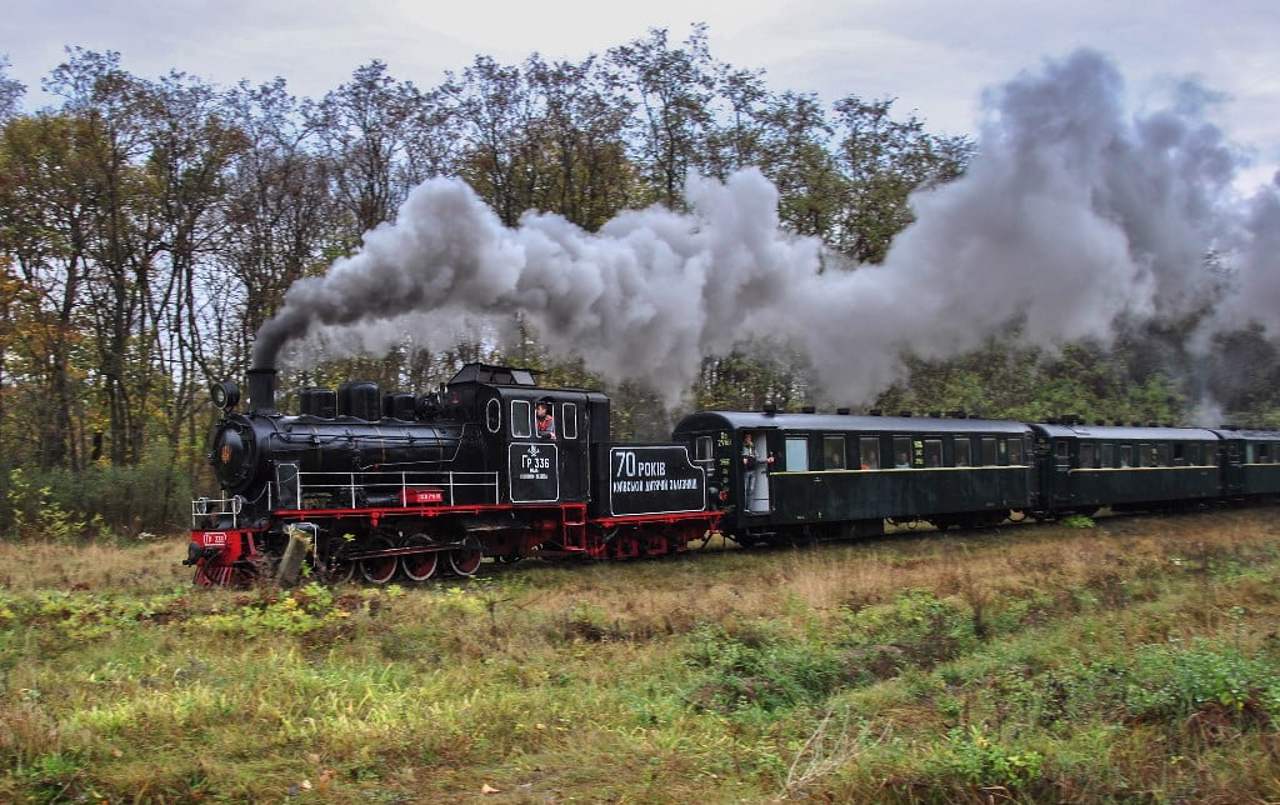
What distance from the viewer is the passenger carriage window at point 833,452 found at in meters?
20.1

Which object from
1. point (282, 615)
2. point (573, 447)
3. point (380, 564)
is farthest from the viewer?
point (573, 447)

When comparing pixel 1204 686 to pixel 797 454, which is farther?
pixel 797 454

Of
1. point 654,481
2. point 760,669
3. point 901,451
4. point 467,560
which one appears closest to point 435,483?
point 467,560

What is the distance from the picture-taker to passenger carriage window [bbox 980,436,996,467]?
23.5m

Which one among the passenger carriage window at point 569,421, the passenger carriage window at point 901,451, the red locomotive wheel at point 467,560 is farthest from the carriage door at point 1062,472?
the red locomotive wheel at point 467,560

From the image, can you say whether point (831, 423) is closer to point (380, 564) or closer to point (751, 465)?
point (751, 465)

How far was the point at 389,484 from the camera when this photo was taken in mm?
14602

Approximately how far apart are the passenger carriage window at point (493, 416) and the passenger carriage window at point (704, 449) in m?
4.75

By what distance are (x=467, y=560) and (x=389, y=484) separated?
2061 millimetres

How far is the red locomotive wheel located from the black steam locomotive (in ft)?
0.10

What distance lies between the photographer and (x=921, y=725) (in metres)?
6.99

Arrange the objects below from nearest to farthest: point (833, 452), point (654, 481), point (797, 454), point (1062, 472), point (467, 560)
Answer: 1. point (467, 560)
2. point (654, 481)
3. point (797, 454)
4. point (833, 452)
5. point (1062, 472)

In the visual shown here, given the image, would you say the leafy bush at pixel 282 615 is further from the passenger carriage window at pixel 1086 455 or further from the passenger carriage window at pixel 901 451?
the passenger carriage window at pixel 1086 455

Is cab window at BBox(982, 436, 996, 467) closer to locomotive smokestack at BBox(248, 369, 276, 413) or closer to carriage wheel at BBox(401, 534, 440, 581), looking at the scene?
carriage wheel at BBox(401, 534, 440, 581)
